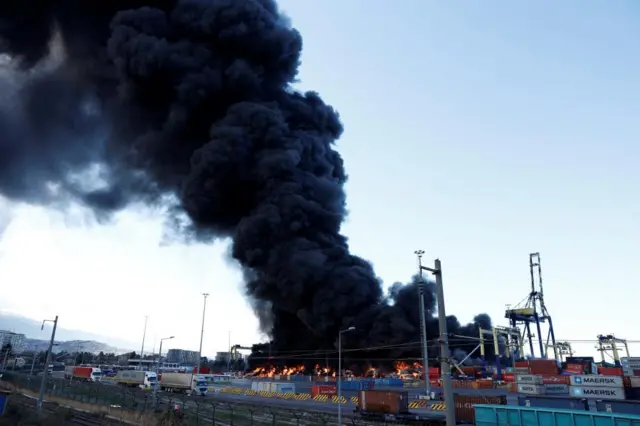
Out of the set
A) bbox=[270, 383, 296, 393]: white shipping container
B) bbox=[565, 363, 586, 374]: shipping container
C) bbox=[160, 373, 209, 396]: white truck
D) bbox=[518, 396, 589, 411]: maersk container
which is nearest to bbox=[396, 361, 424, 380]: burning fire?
bbox=[270, 383, 296, 393]: white shipping container

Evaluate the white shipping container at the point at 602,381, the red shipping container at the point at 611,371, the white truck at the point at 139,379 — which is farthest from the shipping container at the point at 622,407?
the white truck at the point at 139,379

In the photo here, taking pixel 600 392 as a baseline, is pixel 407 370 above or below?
above

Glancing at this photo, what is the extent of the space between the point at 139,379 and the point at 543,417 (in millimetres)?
57961

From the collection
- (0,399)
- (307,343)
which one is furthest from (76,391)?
(307,343)

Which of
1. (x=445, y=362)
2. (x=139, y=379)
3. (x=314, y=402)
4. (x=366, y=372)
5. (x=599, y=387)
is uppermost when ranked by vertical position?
(x=445, y=362)

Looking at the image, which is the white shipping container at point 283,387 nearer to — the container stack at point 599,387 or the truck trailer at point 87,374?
the container stack at point 599,387

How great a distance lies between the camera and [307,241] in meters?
54.8

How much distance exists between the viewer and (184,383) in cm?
5769

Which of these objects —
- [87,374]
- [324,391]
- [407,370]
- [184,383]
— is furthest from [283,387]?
Answer: [87,374]

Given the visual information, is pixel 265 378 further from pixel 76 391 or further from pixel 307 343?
pixel 76 391

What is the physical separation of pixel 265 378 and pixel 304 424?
47.4 meters

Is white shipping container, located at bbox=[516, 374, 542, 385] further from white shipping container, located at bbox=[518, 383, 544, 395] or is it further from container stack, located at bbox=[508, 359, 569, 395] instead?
white shipping container, located at bbox=[518, 383, 544, 395]

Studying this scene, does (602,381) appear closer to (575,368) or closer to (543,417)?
(543,417)

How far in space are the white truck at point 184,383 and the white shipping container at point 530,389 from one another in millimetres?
37072
